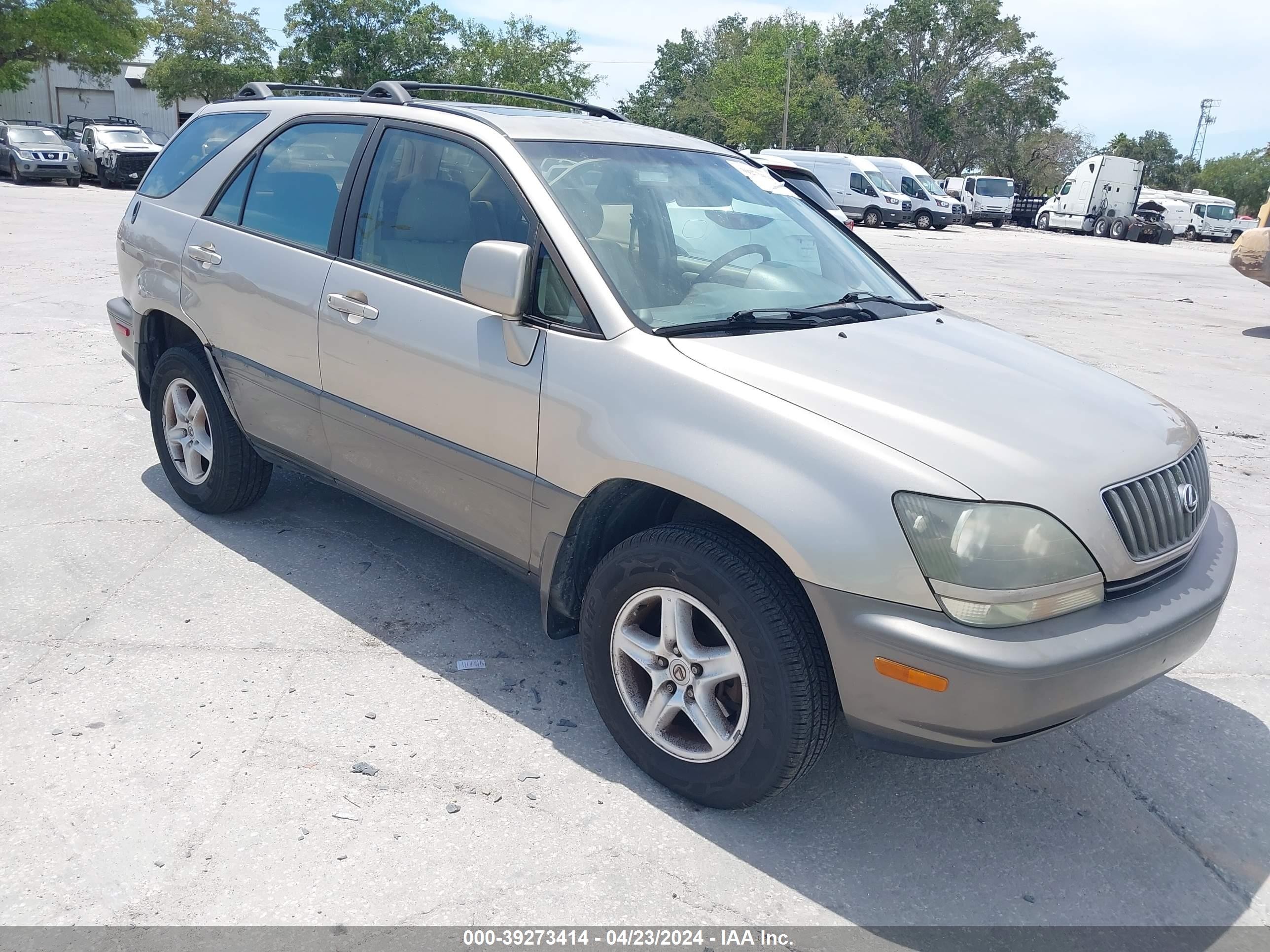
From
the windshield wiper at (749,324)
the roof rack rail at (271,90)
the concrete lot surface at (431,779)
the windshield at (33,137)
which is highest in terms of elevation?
the roof rack rail at (271,90)

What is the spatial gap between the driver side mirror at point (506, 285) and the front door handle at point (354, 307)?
23.0 inches

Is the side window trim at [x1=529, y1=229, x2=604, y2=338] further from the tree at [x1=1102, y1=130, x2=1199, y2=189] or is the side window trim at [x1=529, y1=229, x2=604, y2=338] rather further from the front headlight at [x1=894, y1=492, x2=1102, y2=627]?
the tree at [x1=1102, y1=130, x2=1199, y2=189]

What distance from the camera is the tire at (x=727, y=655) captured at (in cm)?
250

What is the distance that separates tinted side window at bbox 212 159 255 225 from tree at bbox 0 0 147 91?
42.6 meters

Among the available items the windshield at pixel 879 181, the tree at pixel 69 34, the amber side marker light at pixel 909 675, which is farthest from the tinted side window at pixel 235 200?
the tree at pixel 69 34

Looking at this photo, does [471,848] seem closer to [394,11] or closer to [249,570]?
[249,570]

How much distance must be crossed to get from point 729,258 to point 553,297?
74 centimetres

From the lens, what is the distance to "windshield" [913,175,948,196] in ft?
121

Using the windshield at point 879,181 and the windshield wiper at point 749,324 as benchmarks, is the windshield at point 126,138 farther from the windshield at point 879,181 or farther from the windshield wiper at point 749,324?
the windshield wiper at point 749,324

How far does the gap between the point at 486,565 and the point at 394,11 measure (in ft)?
157

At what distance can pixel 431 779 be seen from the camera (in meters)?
2.91

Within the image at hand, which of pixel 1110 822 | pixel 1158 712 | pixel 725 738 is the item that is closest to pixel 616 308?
pixel 725 738

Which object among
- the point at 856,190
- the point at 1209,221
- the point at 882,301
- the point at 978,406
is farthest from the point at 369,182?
the point at 1209,221

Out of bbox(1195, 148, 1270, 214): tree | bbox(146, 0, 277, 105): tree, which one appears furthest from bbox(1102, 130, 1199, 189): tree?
bbox(146, 0, 277, 105): tree
